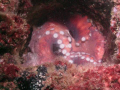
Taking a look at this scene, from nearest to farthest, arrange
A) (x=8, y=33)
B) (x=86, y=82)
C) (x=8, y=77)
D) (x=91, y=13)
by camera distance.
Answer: (x=86, y=82) < (x=8, y=77) < (x=8, y=33) < (x=91, y=13)

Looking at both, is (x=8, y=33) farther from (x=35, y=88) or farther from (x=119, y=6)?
(x=119, y=6)

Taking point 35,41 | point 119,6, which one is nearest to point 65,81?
point 119,6

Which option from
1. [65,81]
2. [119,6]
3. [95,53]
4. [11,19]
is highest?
[119,6]

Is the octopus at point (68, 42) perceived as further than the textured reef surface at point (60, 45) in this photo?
Yes

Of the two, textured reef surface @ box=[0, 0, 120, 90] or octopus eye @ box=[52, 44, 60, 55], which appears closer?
textured reef surface @ box=[0, 0, 120, 90]

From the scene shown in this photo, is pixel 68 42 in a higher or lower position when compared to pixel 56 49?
higher

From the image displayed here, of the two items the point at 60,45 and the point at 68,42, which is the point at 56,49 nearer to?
the point at 60,45

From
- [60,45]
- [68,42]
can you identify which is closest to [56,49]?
[60,45]

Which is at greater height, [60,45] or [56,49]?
[60,45]
